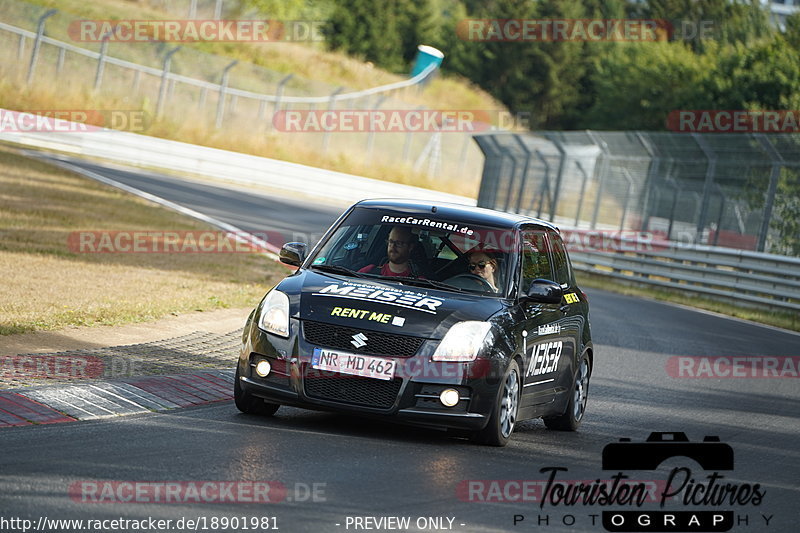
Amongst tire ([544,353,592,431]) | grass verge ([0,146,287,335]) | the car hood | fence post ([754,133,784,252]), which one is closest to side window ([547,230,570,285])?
tire ([544,353,592,431])

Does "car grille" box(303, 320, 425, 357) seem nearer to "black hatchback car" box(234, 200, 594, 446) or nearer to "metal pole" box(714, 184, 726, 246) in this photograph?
"black hatchback car" box(234, 200, 594, 446)

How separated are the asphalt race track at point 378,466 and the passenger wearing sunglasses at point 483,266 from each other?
3.78 feet

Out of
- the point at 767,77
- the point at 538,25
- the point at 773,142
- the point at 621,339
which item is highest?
the point at 538,25

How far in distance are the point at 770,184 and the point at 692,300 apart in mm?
2715

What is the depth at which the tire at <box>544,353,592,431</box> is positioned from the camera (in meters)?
9.56

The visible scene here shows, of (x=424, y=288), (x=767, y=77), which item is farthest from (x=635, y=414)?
(x=767, y=77)

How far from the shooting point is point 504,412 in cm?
829

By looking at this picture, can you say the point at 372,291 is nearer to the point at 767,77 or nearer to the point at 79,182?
the point at 79,182

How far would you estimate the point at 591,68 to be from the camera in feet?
316

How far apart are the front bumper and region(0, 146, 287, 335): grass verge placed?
12.0 ft

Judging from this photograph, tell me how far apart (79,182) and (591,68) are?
239 ft

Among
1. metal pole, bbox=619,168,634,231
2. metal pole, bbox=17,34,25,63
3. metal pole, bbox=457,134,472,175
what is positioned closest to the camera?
metal pole, bbox=619,168,634,231

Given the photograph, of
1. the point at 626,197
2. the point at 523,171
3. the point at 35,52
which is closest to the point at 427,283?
the point at 626,197

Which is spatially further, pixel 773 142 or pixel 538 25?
pixel 538 25
